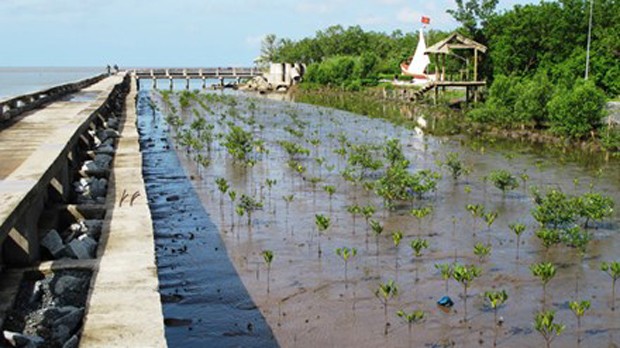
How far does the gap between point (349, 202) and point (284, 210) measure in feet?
5.47

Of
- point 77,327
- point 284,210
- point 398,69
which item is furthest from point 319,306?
point 398,69

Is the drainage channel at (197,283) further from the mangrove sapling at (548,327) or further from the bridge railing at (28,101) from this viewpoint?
the bridge railing at (28,101)

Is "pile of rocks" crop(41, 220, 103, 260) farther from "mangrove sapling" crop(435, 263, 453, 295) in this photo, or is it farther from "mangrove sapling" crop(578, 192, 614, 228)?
"mangrove sapling" crop(578, 192, 614, 228)

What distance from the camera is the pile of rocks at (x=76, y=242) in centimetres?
809

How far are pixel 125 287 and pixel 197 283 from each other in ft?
12.9

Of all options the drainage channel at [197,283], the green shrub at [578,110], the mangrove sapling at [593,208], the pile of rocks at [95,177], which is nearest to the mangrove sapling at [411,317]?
the drainage channel at [197,283]

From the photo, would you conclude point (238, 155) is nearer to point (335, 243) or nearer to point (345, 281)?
point (335, 243)

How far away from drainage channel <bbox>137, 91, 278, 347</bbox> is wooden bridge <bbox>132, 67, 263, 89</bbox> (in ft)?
233

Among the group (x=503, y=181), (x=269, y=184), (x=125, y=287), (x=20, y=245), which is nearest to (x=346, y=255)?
(x=125, y=287)

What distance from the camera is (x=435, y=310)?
30.4 feet

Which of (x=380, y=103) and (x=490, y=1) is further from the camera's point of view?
(x=380, y=103)

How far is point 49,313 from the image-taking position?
640 centimetres

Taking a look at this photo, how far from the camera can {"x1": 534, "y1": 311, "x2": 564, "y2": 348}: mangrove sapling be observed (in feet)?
25.5

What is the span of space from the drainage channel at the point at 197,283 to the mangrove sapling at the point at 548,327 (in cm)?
318
